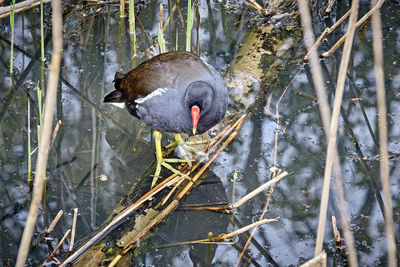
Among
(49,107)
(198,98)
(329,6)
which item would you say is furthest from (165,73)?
(329,6)

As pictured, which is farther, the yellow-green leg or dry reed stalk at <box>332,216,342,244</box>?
the yellow-green leg

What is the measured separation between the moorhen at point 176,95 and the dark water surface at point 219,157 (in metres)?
0.33

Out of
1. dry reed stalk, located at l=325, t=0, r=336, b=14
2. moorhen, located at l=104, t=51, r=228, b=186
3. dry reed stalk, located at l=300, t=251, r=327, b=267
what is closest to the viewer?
dry reed stalk, located at l=300, t=251, r=327, b=267

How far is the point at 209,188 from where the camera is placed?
2541 mm

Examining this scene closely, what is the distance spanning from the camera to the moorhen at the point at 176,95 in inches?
93.5

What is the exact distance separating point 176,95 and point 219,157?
18.2 inches

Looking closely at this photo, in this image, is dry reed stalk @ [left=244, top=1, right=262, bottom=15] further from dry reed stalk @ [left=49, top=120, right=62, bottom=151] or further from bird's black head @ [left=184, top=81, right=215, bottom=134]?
dry reed stalk @ [left=49, top=120, right=62, bottom=151]

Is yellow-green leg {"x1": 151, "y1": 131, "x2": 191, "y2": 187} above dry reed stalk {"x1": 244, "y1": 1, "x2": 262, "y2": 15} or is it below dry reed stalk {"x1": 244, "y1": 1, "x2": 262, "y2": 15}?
below

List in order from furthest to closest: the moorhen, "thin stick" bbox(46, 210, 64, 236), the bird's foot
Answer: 1. the bird's foot
2. the moorhen
3. "thin stick" bbox(46, 210, 64, 236)

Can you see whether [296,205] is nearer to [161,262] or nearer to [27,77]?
[161,262]

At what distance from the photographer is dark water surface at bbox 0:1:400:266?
7.41ft

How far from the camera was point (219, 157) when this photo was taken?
2.69 m

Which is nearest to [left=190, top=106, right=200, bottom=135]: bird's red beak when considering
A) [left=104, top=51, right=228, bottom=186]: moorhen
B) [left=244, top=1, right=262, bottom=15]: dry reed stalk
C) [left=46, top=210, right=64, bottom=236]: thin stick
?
[left=104, top=51, right=228, bottom=186]: moorhen

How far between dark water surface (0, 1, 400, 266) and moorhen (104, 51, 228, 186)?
0.33 metres
